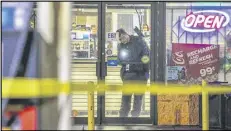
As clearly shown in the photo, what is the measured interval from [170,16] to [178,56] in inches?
29.8

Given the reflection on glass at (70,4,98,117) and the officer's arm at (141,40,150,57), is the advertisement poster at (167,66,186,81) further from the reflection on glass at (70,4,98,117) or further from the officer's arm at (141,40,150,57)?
the reflection on glass at (70,4,98,117)

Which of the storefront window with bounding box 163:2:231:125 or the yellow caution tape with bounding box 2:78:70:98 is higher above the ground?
the storefront window with bounding box 163:2:231:125

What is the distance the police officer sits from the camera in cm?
902

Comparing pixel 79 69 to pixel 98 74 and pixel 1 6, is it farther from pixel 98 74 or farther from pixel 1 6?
pixel 1 6

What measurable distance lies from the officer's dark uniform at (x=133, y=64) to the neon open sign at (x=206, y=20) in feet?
2.94

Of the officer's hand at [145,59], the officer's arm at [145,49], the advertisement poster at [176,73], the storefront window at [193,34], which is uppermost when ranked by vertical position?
the storefront window at [193,34]

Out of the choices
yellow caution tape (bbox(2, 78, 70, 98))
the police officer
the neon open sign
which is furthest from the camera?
the police officer

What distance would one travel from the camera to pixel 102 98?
900 centimetres

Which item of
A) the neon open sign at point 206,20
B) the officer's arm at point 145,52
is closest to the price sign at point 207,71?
the neon open sign at point 206,20

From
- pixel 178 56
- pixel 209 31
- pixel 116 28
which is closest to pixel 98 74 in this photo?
pixel 116 28

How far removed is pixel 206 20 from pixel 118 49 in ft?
5.61

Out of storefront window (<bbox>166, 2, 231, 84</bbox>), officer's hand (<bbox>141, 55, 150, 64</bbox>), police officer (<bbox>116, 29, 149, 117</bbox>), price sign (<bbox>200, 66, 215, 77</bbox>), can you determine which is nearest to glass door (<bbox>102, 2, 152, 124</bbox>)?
police officer (<bbox>116, 29, 149, 117</bbox>)

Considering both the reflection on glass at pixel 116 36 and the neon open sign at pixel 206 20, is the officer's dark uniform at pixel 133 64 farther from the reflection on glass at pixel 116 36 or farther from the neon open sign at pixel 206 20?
the neon open sign at pixel 206 20

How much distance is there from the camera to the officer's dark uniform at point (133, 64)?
902cm
